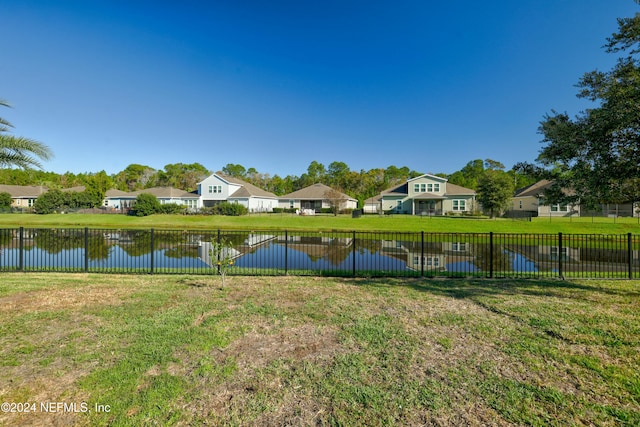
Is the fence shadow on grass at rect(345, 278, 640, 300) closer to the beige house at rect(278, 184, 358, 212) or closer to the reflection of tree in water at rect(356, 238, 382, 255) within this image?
the reflection of tree in water at rect(356, 238, 382, 255)

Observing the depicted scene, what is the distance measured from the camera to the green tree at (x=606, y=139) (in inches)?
239

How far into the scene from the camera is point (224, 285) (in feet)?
→ 25.7

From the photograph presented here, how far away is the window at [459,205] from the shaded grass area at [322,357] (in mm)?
41115

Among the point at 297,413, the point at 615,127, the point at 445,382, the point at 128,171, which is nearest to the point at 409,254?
the point at 615,127

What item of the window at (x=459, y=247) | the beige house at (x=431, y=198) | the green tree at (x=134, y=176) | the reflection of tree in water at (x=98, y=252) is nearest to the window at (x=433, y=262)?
the window at (x=459, y=247)

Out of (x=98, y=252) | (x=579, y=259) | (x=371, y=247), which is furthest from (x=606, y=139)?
(x=98, y=252)

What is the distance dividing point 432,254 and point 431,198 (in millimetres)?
29304

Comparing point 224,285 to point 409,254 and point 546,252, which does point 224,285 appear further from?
point 546,252

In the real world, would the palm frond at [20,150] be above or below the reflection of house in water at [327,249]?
above

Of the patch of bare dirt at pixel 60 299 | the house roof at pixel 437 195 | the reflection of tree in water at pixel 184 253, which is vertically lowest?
the reflection of tree in water at pixel 184 253

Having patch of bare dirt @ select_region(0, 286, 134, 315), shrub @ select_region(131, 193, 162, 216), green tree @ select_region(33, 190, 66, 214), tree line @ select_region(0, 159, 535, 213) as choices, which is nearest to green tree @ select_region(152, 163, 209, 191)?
tree line @ select_region(0, 159, 535, 213)

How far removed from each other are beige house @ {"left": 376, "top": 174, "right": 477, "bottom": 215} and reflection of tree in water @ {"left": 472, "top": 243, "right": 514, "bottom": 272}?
85.0ft

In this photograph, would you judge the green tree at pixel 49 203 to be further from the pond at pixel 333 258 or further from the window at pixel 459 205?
the window at pixel 459 205

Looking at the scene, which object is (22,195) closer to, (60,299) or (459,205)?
(60,299)
